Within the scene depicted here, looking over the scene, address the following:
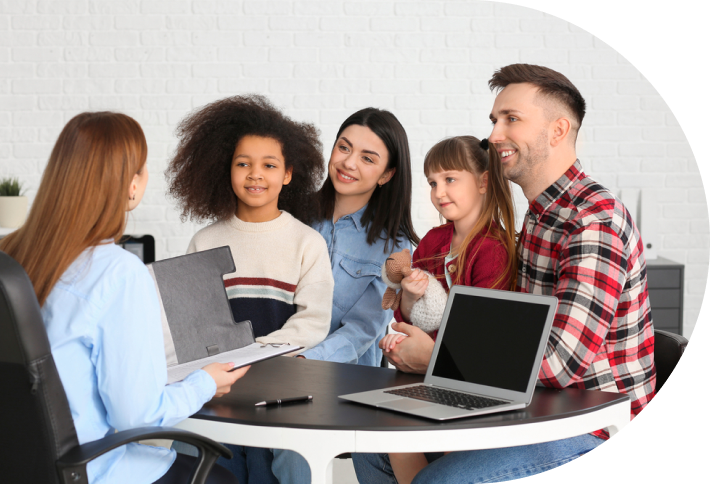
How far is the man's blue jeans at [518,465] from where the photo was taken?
53.9 inches

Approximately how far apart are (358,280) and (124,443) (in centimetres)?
121

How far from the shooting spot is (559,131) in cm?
178

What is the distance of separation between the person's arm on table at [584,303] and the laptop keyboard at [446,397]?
19 cm

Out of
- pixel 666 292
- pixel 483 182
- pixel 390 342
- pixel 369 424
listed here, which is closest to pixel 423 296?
pixel 390 342

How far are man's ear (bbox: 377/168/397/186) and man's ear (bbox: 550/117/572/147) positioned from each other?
649 mm

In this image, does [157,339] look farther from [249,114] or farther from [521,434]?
[249,114]

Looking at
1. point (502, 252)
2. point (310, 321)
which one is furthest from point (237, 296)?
point (502, 252)

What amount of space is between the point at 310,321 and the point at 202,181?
1.88 feet

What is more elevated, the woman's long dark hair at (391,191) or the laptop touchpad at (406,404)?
the woman's long dark hair at (391,191)

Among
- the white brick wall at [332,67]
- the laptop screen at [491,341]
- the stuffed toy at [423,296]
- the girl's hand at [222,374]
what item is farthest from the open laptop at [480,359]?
the white brick wall at [332,67]

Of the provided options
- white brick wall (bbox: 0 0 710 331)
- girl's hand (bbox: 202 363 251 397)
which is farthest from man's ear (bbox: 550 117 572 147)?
white brick wall (bbox: 0 0 710 331)

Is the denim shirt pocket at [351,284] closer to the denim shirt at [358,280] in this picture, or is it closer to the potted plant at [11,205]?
the denim shirt at [358,280]

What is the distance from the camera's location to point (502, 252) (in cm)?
181

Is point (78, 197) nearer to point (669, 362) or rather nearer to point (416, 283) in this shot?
point (416, 283)
